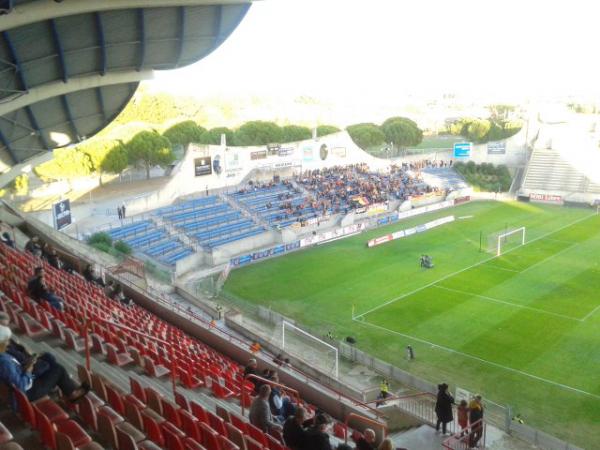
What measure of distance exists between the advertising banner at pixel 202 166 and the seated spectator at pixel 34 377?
3604 centimetres

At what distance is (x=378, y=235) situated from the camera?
137 ft

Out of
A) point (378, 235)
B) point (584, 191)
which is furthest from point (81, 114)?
point (584, 191)

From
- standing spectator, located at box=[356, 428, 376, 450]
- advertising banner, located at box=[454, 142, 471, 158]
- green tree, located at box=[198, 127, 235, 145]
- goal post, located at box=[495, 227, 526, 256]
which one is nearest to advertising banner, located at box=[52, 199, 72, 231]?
standing spectator, located at box=[356, 428, 376, 450]

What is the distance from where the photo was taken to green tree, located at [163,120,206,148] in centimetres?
6322

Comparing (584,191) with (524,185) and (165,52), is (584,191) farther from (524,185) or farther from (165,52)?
(165,52)

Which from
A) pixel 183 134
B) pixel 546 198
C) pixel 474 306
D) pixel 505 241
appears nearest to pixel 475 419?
pixel 474 306

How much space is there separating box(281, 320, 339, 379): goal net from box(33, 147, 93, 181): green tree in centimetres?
2814

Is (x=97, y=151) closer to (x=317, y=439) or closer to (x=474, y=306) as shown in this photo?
(x=474, y=306)

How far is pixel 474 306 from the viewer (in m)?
26.8

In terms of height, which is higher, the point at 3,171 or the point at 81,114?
the point at 81,114

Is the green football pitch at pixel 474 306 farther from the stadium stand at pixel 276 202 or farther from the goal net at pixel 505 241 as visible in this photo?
the stadium stand at pixel 276 202

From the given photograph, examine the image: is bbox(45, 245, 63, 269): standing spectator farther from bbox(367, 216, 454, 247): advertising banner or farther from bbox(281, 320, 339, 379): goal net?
bbox(367, 216, 454, 247): advertising banner

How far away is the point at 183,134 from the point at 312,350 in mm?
46752

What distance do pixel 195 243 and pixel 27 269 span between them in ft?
71.3
